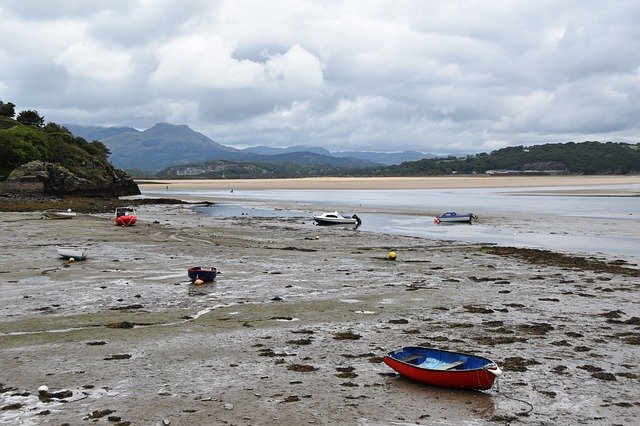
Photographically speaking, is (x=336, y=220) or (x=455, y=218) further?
(x=455, y=218)

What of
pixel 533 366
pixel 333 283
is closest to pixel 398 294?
pixel 333 283

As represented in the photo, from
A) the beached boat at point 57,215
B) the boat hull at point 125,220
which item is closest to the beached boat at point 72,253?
the boat hull at point 125,220

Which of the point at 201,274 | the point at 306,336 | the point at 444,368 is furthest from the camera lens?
the point at 201,274

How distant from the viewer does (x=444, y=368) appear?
37.4ft

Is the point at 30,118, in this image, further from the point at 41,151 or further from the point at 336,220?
the point at 336,220

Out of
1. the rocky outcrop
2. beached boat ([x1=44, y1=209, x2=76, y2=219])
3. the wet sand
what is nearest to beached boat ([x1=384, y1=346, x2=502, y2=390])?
the wet sand

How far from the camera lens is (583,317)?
55.3 ft

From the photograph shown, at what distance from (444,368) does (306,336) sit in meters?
4.32

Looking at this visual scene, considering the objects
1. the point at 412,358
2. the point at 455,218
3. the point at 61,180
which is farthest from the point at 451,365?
the point at 61,180

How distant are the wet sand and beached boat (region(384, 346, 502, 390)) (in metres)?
0.24

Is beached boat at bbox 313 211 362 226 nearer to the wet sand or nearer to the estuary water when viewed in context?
the estuary water

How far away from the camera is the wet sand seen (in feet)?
33.7

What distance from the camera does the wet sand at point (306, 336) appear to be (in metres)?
10.3

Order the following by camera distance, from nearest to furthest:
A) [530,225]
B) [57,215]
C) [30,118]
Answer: [530,225]
[57,215]
[30,118]
